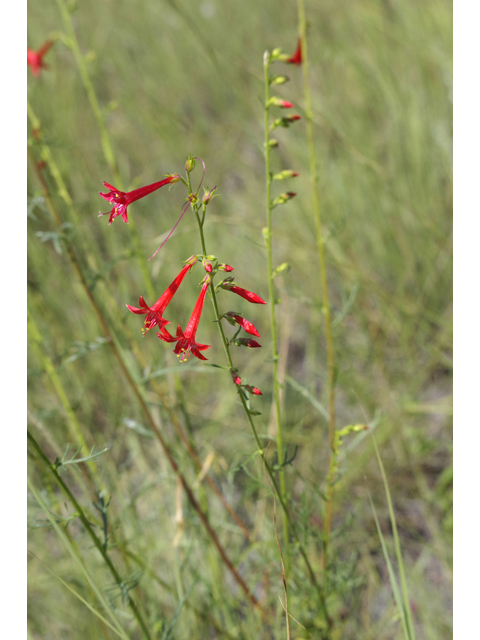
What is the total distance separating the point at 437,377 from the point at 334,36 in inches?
158

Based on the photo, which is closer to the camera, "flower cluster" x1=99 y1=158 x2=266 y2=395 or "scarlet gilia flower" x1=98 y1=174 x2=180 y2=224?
"flower cluster" x1=99 y1=158 x2=266 y2=395

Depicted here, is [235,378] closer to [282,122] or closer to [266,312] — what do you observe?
[282,122]

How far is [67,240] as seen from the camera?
1582 millimetres

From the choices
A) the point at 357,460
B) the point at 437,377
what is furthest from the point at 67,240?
Answer: the point at 437,377

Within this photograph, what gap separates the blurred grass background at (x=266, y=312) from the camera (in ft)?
6.65

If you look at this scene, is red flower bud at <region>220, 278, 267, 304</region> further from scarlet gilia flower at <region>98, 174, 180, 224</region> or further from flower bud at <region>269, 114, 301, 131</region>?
flower bud at <region>269, 114, 301, 131</region>

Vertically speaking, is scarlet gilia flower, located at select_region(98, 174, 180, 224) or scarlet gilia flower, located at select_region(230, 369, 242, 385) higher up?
scarlet gilia flower, located at select_region(98, 174, 180, 224)

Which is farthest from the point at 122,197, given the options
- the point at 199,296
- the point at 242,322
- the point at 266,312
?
the point at 266,312

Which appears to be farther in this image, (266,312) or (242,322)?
(266,312)

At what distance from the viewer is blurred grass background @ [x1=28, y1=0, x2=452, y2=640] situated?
203 centimetres

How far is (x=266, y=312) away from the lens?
3.34m

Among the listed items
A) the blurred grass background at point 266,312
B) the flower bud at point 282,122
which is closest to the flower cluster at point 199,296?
the flower bud at point 282,122

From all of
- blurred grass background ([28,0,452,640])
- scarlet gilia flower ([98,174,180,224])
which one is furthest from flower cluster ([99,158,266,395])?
blurred grass background ([28,0,452,640])

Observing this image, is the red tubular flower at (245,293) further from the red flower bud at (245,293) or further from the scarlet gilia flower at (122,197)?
the scarlet gilia flower at (122,197)
